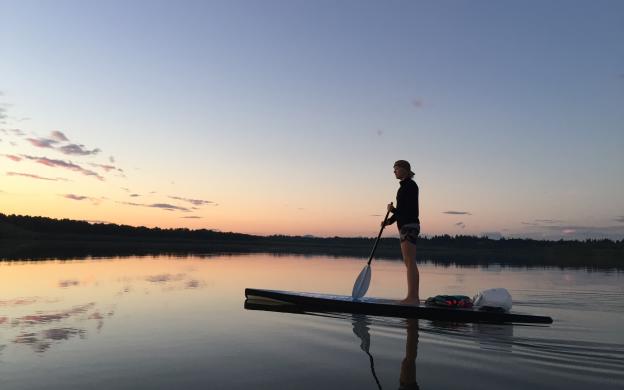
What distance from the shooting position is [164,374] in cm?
400

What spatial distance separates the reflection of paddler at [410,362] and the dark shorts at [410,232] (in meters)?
1.66

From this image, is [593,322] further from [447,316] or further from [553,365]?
[553,365]

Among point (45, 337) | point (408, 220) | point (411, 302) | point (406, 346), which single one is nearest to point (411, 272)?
point (411, 302)

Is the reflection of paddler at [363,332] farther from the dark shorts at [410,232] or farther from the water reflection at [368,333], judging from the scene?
the dark shorts at [410,232]

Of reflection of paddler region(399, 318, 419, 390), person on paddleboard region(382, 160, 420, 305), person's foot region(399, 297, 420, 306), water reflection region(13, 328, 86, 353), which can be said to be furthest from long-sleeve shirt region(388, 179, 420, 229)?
water reflection region(13, 328, 86, 353)

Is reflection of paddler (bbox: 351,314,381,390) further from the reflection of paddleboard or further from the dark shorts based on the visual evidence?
the dark shorts

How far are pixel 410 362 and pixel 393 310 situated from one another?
113 inches

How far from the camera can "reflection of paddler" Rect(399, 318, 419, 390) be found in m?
3.75

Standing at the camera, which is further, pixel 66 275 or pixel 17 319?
pixel 66 275

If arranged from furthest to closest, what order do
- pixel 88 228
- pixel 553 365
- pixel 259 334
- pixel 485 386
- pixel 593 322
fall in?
pixel 88 228
pixel 593 322
pixel 259 334
pixel 553 365
pixel 485 386

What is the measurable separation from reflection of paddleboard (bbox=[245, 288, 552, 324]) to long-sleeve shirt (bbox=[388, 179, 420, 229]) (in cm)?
143

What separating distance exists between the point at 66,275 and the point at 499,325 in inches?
465

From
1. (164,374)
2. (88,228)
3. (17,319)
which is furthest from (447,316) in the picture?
(88,228)

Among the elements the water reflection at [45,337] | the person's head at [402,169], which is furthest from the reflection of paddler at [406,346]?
the water reflection at [45,337]
